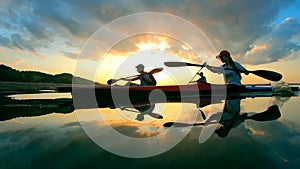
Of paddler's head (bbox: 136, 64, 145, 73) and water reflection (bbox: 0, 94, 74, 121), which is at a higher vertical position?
paddler's head (bbox: 136, 64, 145, 73)

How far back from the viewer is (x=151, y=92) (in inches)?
371

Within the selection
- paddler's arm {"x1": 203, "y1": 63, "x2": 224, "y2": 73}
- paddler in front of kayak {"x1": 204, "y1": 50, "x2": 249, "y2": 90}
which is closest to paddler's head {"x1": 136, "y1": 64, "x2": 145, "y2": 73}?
paddler's arm {"x1": 203, "y1": 63, "x2": 224, "y2": 73}

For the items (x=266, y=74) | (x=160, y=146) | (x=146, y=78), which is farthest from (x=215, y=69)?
(x=160, y=146)

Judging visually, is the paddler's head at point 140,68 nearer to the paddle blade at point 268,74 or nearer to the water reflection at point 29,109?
the water reflection at point 29,109

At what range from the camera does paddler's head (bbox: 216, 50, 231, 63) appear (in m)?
10.2

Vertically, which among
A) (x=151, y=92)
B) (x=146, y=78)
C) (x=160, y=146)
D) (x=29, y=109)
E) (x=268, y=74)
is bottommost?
(x=160, y=146)

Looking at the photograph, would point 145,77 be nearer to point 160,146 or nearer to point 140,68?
point 140,68

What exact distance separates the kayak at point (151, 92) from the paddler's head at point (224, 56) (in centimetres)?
142

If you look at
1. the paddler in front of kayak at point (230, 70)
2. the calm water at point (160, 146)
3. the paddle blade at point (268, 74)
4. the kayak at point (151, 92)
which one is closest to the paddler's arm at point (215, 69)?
the paddler in front of kayak at point (230, 70)

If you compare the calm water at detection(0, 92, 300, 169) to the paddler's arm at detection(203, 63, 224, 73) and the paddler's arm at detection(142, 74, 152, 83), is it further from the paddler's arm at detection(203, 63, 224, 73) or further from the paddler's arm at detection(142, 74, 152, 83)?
the paddler's arm at detection(142, 74, 152, 83)

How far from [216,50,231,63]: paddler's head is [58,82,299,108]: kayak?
142cm

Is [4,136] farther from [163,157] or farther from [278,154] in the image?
[278,154]

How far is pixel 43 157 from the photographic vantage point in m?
2.58

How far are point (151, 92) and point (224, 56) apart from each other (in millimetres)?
4319
